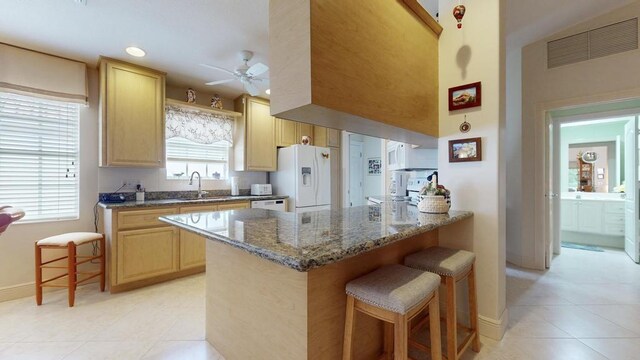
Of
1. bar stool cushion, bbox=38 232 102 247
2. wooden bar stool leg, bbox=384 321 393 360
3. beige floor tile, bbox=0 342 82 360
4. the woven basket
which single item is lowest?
beige floor tile, bbox=0 342 82 360

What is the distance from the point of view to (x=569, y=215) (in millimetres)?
4844

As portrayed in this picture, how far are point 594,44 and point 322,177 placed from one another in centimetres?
376

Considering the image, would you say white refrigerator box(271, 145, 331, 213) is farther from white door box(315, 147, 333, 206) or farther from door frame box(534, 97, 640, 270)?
door frame box(534, 97, 640, 270)

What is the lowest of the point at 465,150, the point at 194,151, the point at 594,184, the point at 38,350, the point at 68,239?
the point at 38,350

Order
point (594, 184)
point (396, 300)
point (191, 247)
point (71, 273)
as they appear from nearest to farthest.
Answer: point (396, 300)
point (71, 273)
point (191, 247)
point (594, 184)

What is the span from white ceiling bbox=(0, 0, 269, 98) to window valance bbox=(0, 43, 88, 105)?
10 centimetres

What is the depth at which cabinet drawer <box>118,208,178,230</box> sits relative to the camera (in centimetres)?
281

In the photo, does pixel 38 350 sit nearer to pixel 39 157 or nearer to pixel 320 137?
pixel 39 157

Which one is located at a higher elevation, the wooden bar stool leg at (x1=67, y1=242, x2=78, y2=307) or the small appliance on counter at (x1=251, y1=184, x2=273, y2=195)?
the small appliance on counter at (x1=251, y1=184, x2=273, y2=195)

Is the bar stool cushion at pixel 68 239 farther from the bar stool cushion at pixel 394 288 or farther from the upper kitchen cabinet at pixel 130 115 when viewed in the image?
the bar stool cushion at pixel 394 288

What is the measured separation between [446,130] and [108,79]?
3483 millimetres

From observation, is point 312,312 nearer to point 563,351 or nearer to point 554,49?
point 563,351

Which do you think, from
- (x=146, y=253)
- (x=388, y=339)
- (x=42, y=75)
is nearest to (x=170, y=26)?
(x=42, y=75)

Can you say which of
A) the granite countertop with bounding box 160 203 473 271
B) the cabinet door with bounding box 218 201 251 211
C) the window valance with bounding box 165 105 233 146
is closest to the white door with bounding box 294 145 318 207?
the cabinet door with bounding box 218 201 251 211
